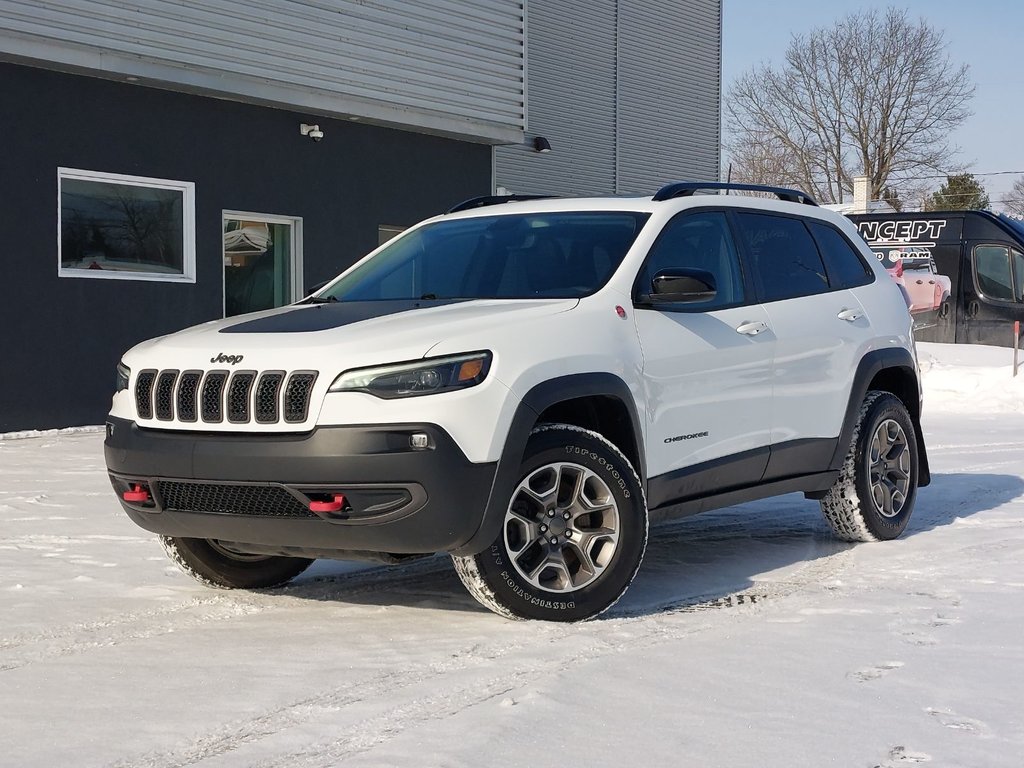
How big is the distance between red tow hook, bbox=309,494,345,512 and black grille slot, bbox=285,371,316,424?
30 centimetres

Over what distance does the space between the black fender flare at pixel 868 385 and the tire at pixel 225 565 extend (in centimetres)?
282

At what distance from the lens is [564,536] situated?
17.6 ft

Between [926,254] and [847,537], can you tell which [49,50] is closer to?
[847,537]

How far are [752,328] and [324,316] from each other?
201cm

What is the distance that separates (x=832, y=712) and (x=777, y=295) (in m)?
2.98

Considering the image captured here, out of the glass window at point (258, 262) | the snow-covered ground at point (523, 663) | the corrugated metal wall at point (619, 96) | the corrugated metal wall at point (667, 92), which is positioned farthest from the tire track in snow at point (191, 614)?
the corrugated metal wall at point (667, 92)

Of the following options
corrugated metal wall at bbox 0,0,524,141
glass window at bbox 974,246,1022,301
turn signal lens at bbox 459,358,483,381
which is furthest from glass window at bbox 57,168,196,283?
glass window at bbox 974,246,1022,301

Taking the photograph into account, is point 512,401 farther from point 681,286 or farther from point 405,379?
point 681,286

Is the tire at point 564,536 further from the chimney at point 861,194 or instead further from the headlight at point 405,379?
the chimney at point 861,194

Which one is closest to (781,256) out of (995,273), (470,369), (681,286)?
(681,286)

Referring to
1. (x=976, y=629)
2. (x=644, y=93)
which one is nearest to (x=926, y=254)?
(x=644, y=93)

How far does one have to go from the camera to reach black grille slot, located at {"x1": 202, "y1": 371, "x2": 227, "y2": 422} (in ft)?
16.8

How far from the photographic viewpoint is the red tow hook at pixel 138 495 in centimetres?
535

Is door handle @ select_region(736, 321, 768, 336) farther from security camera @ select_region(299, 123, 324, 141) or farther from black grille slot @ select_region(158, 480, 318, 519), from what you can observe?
security camera @ select_region(299, 123, 324, 141)
